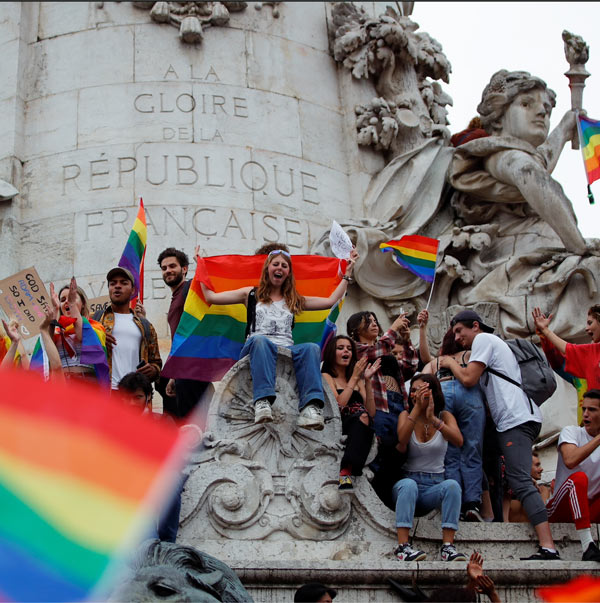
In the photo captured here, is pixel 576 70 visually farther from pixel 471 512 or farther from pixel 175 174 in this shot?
pixel 471 512

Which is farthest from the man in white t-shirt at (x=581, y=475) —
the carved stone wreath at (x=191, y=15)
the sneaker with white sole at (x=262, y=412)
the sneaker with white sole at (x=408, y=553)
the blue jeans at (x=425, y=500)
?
the carved stone wreath at (x=191, y=15)

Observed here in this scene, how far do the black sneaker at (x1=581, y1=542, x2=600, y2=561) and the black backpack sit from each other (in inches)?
59.9

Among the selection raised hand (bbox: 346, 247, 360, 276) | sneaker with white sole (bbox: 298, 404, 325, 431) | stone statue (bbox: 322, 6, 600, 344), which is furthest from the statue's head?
sneaker with white sole (bbox: 298, 404, 325, 431)

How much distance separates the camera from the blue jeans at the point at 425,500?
10055mm

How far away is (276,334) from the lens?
11148 millimetres

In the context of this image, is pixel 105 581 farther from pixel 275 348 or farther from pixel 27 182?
pixel 27 182

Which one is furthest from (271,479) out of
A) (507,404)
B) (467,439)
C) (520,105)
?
(520,105)

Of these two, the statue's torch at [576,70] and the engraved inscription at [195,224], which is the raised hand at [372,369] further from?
the statue's torch at [576,70]

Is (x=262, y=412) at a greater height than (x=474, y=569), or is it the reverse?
(x=262, y=412)

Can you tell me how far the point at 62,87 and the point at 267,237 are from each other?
3183 mm

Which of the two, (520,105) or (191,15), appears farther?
(191,15)

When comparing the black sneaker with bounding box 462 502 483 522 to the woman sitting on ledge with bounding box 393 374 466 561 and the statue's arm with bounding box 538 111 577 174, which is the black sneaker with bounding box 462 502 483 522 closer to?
the woman sitting on ledge with bounding box 393 374 466 561

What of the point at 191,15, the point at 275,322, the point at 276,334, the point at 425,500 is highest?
the point at 191,15

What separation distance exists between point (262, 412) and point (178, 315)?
7.81 feet
